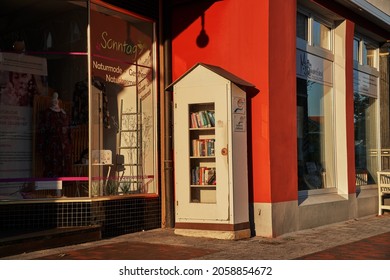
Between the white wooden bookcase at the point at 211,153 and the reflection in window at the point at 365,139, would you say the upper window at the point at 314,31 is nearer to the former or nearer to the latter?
the reflection in window at the point at 365,139

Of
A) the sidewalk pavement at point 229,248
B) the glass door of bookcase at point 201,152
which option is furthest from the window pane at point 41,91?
the glass door of bookcase at point 201,152

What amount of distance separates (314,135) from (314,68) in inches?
55.5

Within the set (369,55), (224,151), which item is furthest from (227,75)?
(369,55)

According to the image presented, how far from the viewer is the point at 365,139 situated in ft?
48.5

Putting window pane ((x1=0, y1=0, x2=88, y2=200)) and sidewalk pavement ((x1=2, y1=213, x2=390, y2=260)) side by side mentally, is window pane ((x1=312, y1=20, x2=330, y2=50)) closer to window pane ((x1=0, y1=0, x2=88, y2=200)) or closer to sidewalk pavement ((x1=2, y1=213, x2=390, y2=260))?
sidewalk pavement ((x1=2, y1=213, x2=390, y2=260))

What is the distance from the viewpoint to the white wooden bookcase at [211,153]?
9234mm

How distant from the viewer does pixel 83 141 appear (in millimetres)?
9812

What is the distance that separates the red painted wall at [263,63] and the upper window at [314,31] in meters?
1.10

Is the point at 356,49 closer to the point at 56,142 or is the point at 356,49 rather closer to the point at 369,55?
the point at 369,55

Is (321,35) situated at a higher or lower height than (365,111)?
higher

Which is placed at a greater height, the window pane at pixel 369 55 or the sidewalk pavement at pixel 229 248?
the window pane at pixel 369 55
